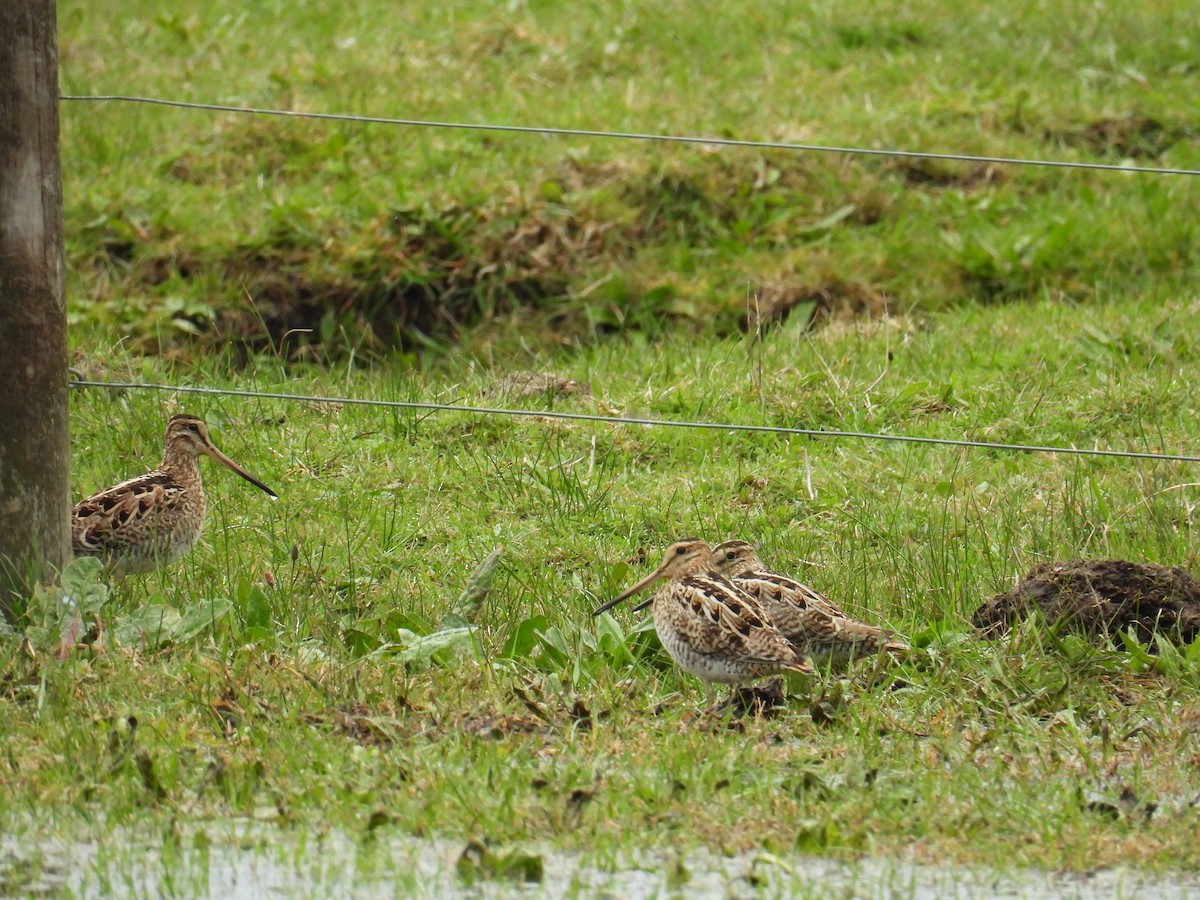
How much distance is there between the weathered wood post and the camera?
5320 millimetres

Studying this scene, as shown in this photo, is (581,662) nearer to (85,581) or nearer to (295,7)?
(85,581)

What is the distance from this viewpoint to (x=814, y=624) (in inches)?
221

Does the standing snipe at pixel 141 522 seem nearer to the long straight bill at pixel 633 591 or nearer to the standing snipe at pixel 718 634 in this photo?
the long straight bill at pixel 633 591

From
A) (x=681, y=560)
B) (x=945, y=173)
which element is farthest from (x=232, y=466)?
(x=945, y=173)

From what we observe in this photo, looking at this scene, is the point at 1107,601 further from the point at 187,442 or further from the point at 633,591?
the point at 187,442

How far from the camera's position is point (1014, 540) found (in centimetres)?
652

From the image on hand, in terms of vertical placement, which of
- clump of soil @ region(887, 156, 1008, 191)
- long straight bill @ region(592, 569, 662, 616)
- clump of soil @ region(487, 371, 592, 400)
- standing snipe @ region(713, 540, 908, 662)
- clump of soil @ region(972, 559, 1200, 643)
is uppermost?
clump of soil @ region(887, 156, 1008, 191)

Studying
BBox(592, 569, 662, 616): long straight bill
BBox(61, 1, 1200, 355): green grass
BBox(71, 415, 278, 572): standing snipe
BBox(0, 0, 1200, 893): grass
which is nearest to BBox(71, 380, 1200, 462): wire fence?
BBox(0, 0, 1200, 893): grass

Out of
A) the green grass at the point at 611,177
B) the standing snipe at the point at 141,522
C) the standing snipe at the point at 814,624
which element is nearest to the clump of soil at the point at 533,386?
the green grass at the point at 611,177

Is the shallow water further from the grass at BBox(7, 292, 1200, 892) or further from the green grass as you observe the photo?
the green grass

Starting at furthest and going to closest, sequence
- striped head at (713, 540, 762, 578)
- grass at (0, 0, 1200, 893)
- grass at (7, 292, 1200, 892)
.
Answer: striped head at (713, 540, 762, 578)
grass at (0, 0, 1200, 893)
grass at (7, 292, 1200, 892)

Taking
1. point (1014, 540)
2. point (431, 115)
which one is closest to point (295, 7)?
point (431, 115)

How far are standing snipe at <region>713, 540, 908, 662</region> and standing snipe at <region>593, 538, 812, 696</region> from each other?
0.11m

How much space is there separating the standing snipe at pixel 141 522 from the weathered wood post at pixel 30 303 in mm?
593
